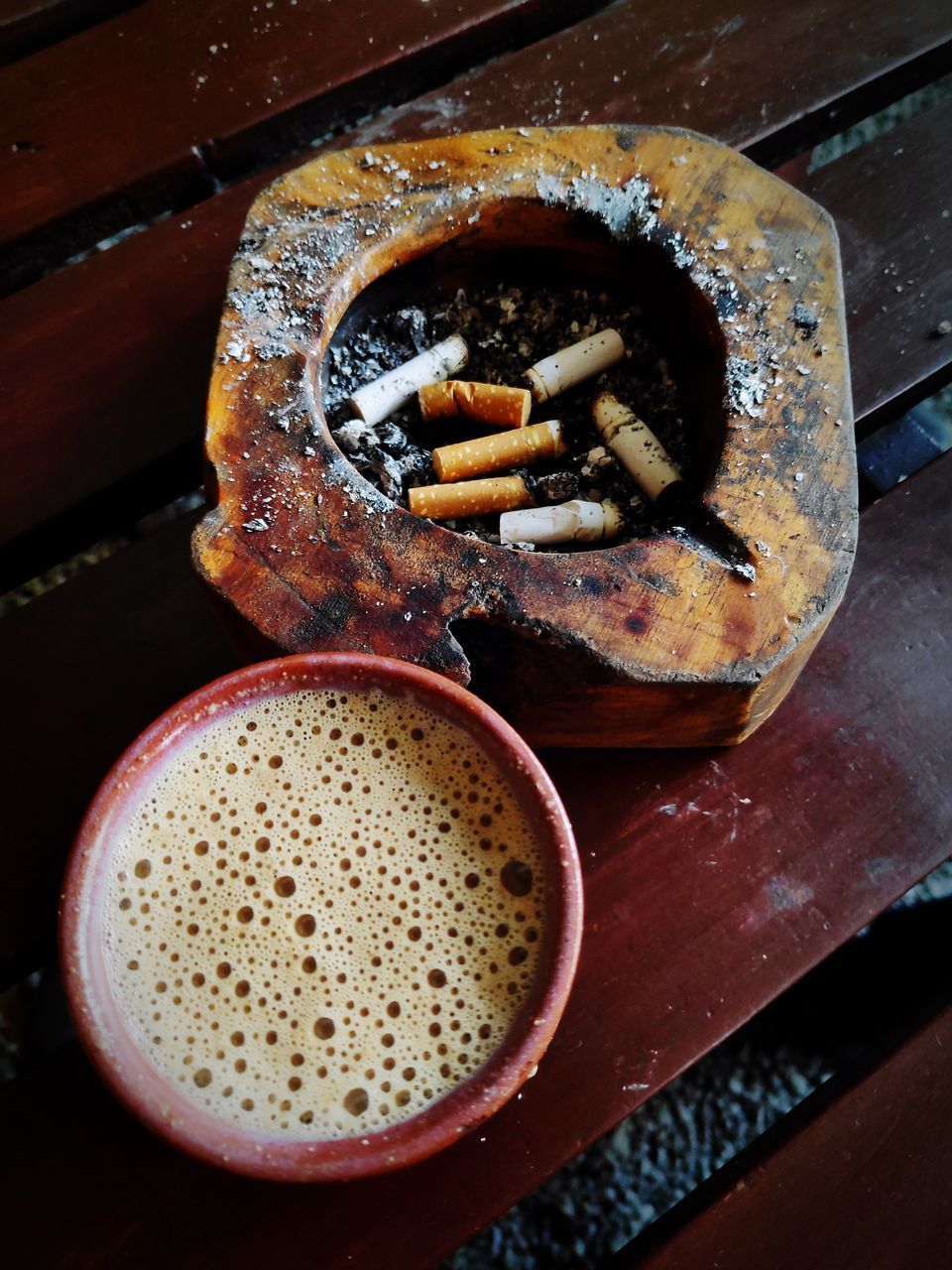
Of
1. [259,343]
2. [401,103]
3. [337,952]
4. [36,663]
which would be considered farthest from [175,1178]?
[401,103]

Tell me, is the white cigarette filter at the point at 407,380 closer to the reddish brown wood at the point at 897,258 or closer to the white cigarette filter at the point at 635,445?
A: the white cigarette filter at the point at 635,445

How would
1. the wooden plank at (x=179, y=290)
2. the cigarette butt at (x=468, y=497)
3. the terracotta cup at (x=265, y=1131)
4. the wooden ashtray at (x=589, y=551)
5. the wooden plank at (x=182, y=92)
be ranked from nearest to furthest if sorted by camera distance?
the terracotta cup at (x=265, y=1131) → the wooden ashtray at (x=589, y=551) → the cigarette butt at (x=468, y=497) → the wooden plank at (x=179, y=290) → the wooden plank at (x=182, y=92)

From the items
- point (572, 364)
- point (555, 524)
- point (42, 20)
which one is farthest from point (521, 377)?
point (42, 20)

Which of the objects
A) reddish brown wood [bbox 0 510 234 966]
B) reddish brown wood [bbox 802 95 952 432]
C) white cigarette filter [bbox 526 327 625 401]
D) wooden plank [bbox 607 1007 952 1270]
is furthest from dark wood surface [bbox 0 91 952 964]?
reddish brown wood [bbox 802 95 952 432]

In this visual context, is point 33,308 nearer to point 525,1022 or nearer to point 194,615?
point 194,615

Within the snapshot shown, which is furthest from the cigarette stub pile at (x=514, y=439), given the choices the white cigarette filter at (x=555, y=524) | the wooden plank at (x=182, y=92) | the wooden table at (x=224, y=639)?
the wooden plank at (x=182, y=92)

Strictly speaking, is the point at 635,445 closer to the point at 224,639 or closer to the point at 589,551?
the point at 589,551
